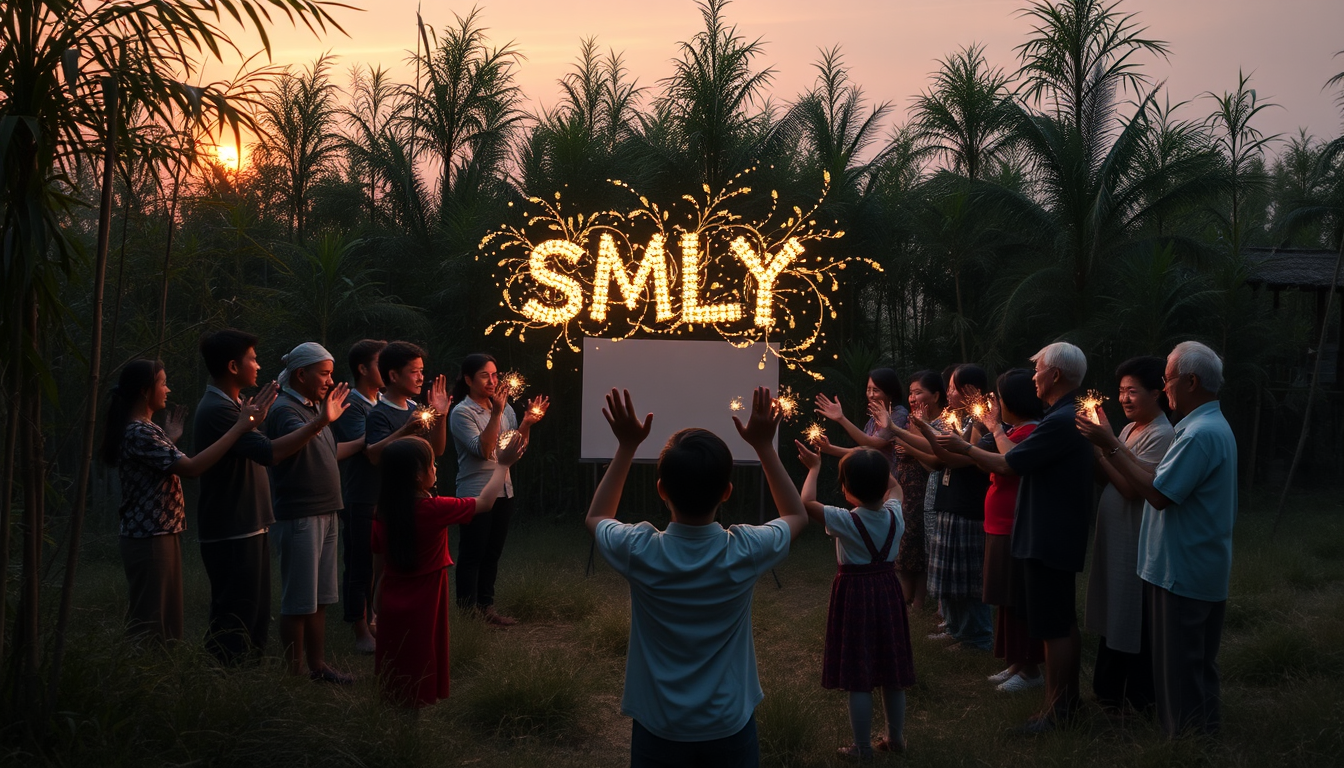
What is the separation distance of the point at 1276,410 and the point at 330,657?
11700 mm

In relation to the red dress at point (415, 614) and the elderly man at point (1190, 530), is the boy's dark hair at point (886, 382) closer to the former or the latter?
the elderly man at point (1190, 530)

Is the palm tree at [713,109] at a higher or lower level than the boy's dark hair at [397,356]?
higher

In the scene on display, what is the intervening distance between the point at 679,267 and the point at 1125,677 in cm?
611

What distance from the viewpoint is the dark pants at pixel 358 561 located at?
205 inches

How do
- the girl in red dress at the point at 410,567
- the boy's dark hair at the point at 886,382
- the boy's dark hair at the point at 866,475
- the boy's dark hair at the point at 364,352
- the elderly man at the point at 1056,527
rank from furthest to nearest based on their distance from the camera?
the boy's dark hair at the point at 886,382 → the boy's dark hair at the point at 364,352 → the elderly man at the point at 1056,527 → the boy's dark hair at the point at 866,475 → the girl in red dress at the point at 410,567

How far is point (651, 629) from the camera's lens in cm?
227

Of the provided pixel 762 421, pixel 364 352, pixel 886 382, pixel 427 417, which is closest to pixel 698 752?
pixel 762 421

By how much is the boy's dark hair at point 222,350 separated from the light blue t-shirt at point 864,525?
96.1 inches

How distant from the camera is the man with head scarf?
165 inches

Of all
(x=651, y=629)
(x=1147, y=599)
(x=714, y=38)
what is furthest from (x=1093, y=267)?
(x=651, y=629)

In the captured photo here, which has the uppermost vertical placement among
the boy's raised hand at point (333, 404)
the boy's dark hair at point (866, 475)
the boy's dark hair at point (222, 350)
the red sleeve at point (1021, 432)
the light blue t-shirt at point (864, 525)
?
the boy's dark hair at point (222, 350)

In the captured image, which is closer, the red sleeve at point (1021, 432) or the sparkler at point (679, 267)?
the red sleeve at point (1021, 432)

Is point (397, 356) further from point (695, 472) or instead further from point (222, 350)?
point (695, 472)

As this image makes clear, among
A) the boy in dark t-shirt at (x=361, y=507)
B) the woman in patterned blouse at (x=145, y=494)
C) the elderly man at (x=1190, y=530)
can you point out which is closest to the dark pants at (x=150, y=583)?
the woman in patterned blouse at (x=145, y=494)
